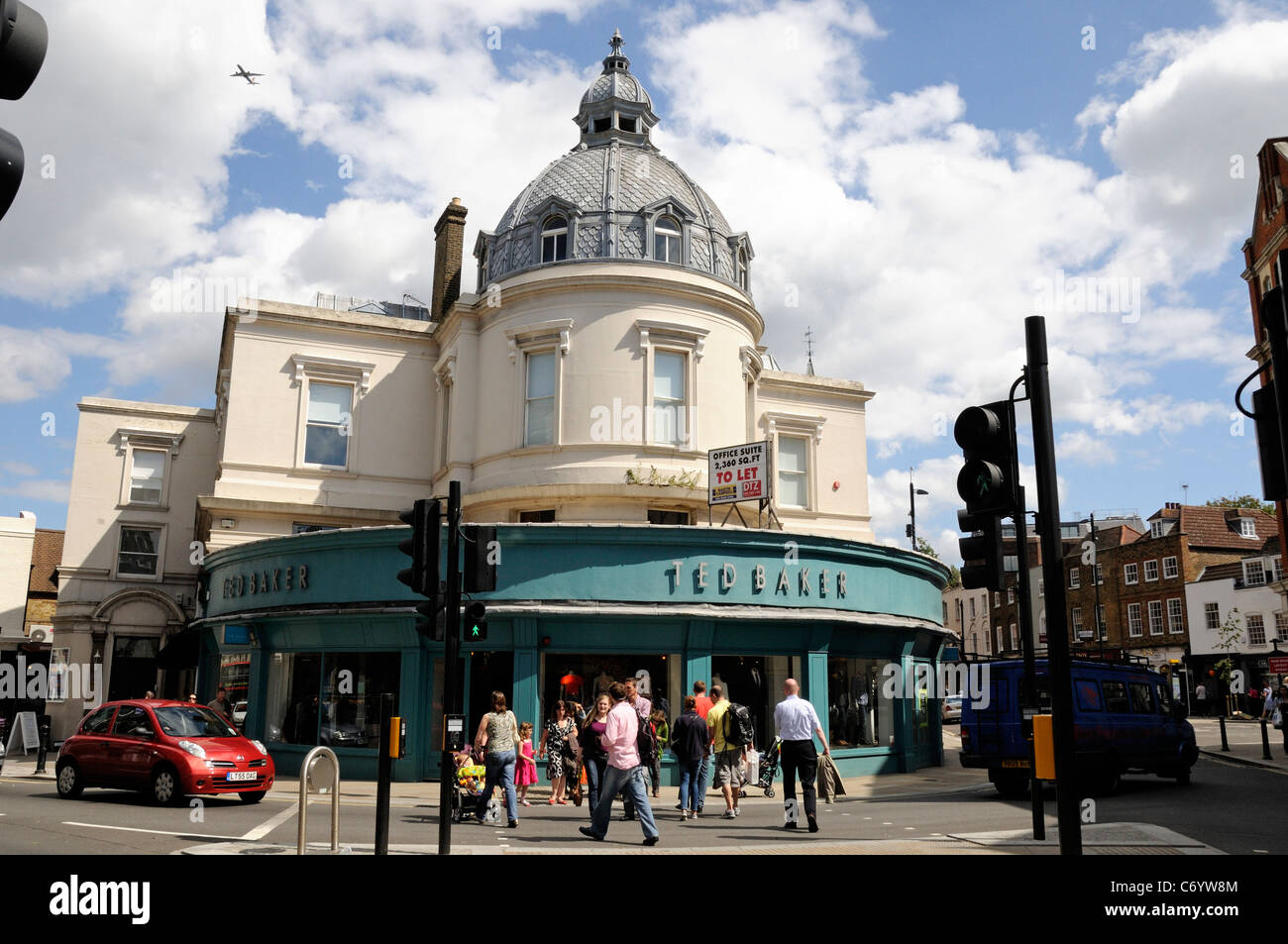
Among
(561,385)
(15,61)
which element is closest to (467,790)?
(561,385)

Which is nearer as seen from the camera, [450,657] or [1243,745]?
[450,657]

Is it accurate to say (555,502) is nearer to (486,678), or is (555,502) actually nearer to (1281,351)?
(486,678)

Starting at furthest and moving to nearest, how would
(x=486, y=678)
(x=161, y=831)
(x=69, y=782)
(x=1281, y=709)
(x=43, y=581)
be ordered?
(x=43, y=581), (x=1281, y=709), (x=486, y=678), (x=69, y=782), (x=161, y=831)

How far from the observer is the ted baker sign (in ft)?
65.0

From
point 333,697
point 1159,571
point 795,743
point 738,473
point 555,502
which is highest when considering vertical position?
point 1159,571

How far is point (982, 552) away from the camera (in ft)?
28.6

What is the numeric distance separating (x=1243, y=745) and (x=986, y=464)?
2856 centimetres

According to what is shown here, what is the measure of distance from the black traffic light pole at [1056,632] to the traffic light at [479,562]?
5.77m

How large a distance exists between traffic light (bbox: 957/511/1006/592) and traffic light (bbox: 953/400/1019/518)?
14.0 inches

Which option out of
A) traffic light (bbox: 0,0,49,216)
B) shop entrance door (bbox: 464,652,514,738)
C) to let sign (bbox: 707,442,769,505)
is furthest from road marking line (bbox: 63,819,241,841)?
to let sign (bbox: 707,442,769,505)

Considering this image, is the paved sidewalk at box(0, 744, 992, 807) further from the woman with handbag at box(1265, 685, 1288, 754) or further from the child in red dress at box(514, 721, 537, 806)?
the woman with handbag at box(1265, 685, 1288, 754)

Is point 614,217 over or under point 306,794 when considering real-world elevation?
over

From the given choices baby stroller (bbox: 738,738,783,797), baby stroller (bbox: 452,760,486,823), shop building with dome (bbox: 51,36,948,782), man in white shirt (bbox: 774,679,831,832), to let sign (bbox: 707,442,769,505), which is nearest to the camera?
man in white shirt (bbox: 774,679,831,832)

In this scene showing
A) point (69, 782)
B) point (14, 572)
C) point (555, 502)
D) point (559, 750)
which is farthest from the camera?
point (14, 572)
